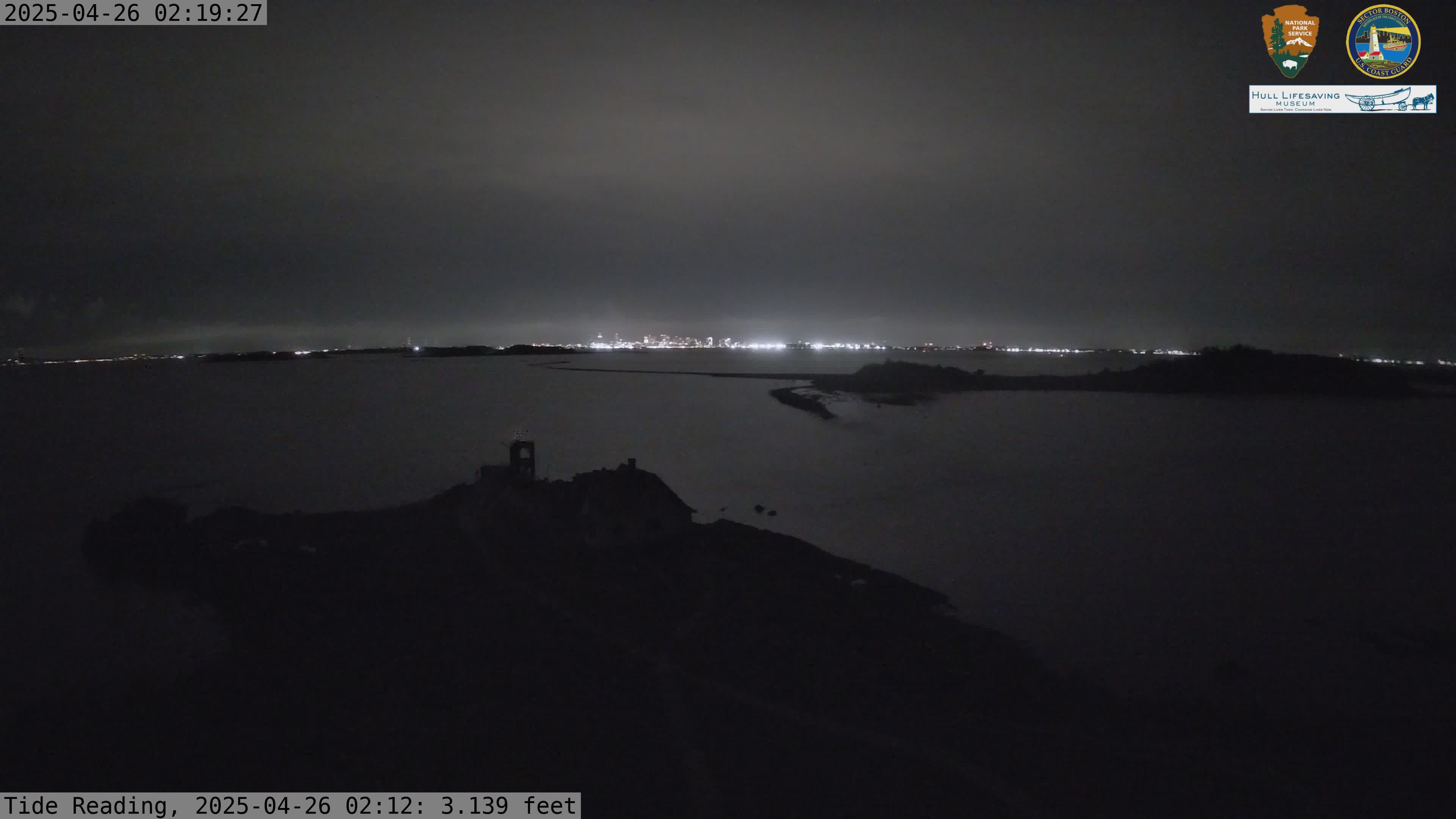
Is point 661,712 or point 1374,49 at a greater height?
point 1374,49

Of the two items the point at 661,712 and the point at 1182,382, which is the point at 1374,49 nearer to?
the point at 661,712

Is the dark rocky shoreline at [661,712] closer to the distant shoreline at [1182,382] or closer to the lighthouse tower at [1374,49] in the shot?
the lighthouse tower at [1374,49]

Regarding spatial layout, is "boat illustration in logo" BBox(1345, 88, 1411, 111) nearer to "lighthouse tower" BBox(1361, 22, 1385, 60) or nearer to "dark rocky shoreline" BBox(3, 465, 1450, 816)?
"lighthouse tower" BBox(1361, 22, 1385, 60)

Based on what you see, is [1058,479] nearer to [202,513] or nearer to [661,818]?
[661,818]

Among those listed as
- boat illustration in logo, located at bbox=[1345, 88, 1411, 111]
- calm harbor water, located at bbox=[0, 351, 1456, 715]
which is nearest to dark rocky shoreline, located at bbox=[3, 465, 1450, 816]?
calm harbor water, located at bbox=[0, 351, 1456, 715]

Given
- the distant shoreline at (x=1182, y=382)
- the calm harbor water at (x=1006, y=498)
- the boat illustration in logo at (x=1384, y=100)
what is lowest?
the calm harbor water at (x=1006, y=498)

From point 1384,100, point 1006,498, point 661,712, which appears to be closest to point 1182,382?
point 1006,498

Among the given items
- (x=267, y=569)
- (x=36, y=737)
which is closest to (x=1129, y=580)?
(x=267, y=569)

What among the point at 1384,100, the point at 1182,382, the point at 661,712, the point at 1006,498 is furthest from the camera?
the point at 1182,382

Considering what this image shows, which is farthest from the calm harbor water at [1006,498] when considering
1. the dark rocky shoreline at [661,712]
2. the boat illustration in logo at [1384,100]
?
the boat illustration in logo at [1384,100]
